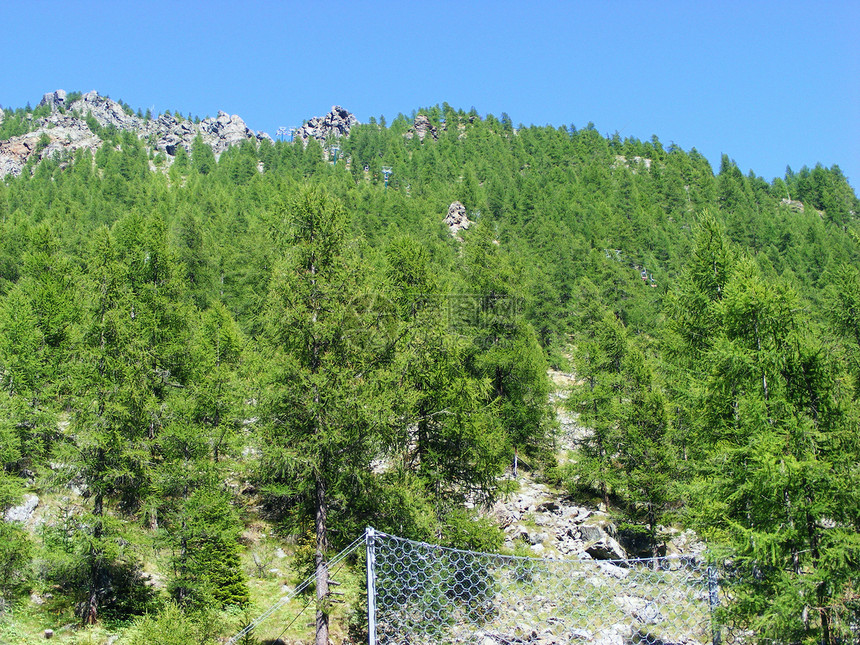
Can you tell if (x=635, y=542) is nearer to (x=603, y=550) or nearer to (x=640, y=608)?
(x=603, y=550)

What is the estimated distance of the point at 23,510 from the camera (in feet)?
61.8

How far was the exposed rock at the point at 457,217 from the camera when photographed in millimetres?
69125

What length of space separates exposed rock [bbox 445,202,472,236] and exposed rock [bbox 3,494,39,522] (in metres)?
53.9

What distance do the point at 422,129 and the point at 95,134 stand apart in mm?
84461

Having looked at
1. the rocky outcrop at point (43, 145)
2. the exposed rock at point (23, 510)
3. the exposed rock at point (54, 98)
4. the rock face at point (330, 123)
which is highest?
the exposed rock at point (54, 98)

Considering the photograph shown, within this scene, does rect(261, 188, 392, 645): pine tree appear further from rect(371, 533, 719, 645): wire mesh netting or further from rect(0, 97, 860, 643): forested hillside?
rect(371, 533, 719, 645): wire mesh netting

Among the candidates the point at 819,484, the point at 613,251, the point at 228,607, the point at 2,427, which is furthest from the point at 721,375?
the point at 613,251

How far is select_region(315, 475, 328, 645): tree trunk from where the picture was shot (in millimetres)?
11133

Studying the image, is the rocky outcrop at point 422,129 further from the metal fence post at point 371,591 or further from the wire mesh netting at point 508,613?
the metal fence post at point 371,591

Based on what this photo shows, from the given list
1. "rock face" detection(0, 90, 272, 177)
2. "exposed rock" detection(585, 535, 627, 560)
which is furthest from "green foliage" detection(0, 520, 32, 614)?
"rock face" detection(0, 90, 272, 177)

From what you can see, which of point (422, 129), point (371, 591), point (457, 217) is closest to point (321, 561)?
point (371, 591)

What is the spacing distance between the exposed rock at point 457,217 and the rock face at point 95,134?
81.4 metres

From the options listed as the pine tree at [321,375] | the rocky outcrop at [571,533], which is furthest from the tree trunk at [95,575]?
the rocky outcrop at [571,533]

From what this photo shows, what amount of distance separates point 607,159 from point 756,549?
103 meters
